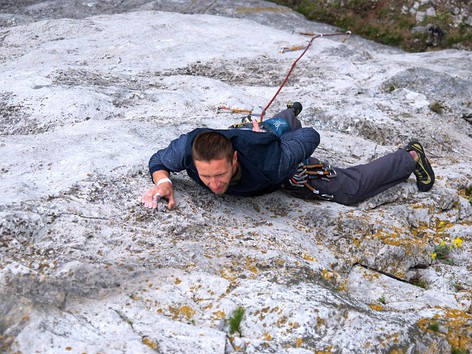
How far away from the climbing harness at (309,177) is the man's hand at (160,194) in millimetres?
1828

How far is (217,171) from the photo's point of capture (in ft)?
18.3

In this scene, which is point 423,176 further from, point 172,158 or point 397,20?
point 397,20

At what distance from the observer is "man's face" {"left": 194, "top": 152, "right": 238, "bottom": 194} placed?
5539 mm

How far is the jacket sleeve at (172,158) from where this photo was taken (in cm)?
607

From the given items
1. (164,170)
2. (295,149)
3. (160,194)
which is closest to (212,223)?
(160,194)

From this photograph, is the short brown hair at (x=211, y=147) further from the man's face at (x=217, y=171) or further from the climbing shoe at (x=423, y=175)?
the climbing shoe at (x=423, y=175)

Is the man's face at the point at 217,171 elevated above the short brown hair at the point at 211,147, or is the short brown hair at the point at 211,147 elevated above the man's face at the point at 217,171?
the short brown hair at the point at 211,147

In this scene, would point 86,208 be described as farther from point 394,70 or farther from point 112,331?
point 394,70

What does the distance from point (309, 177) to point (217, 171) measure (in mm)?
1983

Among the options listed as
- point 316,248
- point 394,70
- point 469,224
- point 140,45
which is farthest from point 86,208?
point 394,70

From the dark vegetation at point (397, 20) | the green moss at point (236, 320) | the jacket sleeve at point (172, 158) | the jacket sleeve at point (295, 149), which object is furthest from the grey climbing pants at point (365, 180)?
the dark vegetation at point (397, 20)

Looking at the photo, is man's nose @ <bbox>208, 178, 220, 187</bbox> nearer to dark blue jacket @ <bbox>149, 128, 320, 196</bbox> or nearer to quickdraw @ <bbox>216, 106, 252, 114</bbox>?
dark blue jacket @ <bbox>149, 128, 320, 196</bbox>

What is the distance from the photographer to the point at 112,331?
4203 mm

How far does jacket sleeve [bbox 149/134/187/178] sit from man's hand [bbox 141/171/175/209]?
0.58 ft
